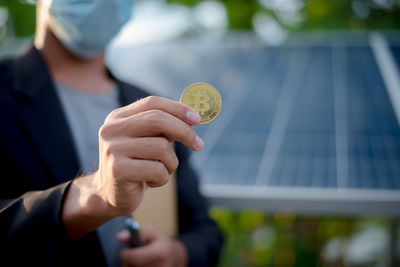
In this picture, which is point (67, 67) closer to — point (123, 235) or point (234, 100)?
point (123, 235)

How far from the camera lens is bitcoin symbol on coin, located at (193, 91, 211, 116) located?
1.05 meters

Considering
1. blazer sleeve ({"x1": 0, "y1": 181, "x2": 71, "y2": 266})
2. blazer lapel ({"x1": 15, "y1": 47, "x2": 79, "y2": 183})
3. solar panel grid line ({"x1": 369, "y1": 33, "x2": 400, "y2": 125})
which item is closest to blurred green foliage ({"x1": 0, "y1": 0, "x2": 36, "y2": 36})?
blazer lapel ({"x1": 15, "y1": 47, "x2": 79, "y2": 183})

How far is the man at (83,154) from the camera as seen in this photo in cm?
100

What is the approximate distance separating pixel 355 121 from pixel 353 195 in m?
0.95

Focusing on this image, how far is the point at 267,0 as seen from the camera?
613cm

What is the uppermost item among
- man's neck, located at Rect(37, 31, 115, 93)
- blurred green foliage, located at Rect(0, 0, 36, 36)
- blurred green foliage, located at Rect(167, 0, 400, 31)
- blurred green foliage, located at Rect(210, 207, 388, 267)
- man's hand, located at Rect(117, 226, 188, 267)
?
man's neck, located at Rect(37, 31, 115, 93)

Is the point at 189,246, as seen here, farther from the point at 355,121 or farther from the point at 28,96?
the point at 355,121

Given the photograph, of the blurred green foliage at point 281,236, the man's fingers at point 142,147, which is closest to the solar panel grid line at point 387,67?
the man's fingers at point 142,147

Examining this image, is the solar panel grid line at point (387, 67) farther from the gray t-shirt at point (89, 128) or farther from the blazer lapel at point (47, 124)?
the blazer lapel at point (47, 124)

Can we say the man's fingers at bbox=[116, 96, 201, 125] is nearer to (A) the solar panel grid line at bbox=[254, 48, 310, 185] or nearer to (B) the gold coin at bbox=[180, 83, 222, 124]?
(B) the gold coin at bbox=[180, 83, 222, 124]

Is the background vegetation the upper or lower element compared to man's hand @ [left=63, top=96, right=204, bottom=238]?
lower

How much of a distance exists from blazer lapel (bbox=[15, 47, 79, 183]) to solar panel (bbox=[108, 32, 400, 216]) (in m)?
0.97

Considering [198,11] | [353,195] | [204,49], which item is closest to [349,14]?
[198,11]

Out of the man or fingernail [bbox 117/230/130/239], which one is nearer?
the man
